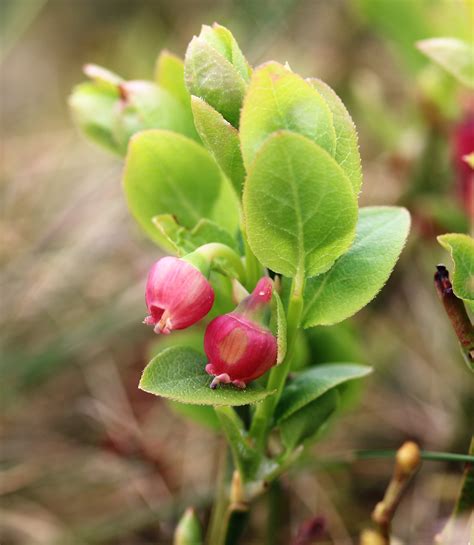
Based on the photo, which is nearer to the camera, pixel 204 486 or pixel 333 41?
pixel 204 486

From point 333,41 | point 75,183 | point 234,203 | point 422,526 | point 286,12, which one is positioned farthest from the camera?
point 333,41

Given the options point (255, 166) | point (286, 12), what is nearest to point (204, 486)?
point (255, 166)

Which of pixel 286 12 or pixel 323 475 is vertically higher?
pixel 286 12

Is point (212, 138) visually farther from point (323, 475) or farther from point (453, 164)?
point (323, 475)

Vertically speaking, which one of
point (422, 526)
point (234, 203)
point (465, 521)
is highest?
point (234, 203)

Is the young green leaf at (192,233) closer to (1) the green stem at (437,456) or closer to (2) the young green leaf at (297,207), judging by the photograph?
(2) the young green leaf at (297,207)

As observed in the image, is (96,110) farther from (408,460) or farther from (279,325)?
(408,460)

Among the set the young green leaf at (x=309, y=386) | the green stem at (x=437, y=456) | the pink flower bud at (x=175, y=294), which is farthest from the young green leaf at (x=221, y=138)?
the green stem at (x=437, y=456)
